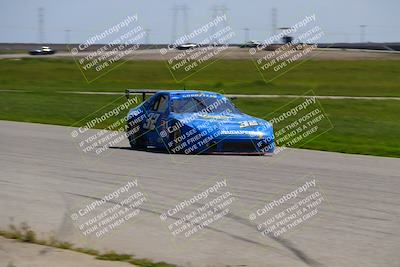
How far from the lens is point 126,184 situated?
36.0 ft

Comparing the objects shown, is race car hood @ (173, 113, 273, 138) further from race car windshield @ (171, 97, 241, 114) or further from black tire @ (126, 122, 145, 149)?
black tire @ (126, 122, 145, 149)

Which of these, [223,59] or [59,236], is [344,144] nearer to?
Answer: [59,236]

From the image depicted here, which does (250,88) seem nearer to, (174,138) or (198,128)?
(174,138)

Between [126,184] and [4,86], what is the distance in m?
38.5

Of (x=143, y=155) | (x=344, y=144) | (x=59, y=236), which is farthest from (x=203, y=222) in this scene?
(x=344, y=144)

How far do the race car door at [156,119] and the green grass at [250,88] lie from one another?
3.55 meters

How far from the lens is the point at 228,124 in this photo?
15164 millimetres

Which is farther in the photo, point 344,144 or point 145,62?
point 145,62

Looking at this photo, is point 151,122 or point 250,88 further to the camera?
point 250,88

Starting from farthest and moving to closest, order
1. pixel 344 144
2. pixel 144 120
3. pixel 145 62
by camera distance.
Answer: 1. pixel 145 62
2. pixel 344 144
3. pixel 144 120

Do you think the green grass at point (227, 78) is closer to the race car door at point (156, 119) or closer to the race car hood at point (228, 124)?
the race car door at point (156, 119)

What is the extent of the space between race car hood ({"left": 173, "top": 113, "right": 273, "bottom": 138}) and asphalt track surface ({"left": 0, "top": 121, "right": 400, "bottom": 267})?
50 centimetres

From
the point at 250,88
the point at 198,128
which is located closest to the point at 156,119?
the point at 198,128

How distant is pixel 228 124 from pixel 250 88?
95.1 feet
